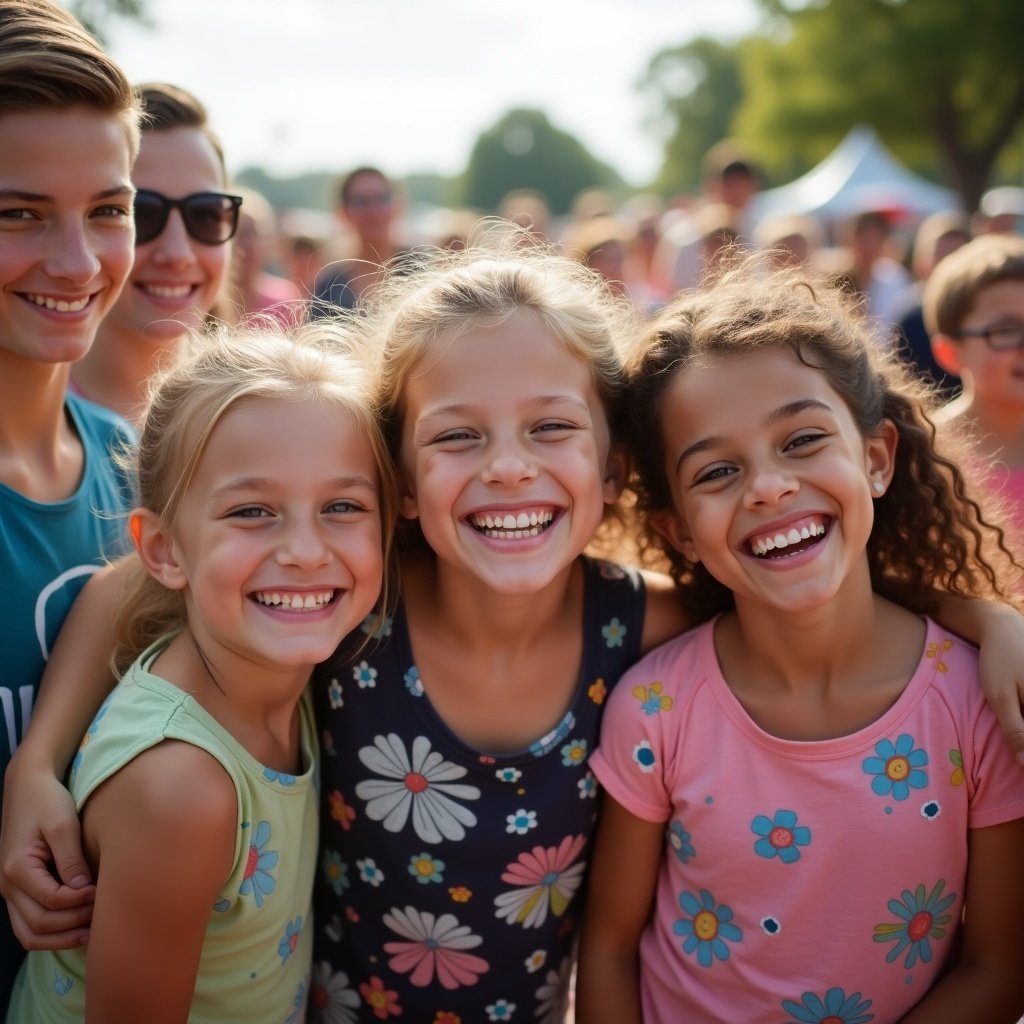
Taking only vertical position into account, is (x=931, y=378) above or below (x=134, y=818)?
above

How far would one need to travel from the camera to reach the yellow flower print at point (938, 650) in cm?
217

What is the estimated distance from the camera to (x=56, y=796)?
1.97 metres

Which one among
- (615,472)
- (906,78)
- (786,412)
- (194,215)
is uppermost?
(906,78)

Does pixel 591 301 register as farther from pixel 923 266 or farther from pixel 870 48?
pixel 870 48

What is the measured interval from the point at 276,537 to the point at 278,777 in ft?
1.51

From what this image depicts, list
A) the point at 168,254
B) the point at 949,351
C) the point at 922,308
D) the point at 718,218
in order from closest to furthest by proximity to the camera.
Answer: the point at 168,254
the point at 949,351
the point at 922,308
the point at 718,218

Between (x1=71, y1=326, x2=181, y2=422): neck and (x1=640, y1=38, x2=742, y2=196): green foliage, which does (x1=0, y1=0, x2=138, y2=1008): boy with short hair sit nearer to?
(x1=71, y1=326, x2=181, y2=422): neck

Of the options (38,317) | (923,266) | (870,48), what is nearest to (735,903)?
(38,317)

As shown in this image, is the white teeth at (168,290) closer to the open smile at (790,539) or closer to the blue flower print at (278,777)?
the blue flower print at (278,777)

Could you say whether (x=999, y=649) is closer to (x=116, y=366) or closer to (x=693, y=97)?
(x=116, y=366)

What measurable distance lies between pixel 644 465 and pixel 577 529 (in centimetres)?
29

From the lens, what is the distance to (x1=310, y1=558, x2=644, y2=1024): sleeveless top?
223 centimetres

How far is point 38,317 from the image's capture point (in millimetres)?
2230

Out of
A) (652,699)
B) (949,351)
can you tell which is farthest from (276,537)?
(949,351)
